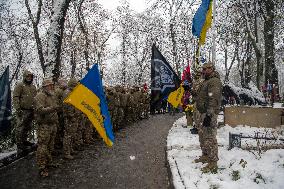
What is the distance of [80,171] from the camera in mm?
8742

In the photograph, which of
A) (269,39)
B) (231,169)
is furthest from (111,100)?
(269,39)

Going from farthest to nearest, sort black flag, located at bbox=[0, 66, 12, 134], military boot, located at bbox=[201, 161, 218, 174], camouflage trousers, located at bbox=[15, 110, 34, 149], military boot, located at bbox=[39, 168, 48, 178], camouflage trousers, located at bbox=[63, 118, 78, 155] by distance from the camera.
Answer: camouflage trousers, located at bbox=[15, 110, 34, 149], camouflage trousers, located at bbox=[63, 118, 78, 155], black flag, located at bbox=[0, 66, 12, 134], military boot, located at bbox=[39, 168, 48, 178], military boot, located at bbox=[201, 161, 218, 174]

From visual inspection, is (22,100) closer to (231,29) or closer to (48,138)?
(48,138)

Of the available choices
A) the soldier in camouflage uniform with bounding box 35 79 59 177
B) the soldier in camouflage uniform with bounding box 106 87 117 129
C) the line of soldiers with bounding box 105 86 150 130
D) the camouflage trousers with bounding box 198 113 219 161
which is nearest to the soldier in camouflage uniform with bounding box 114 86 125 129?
the line of soldiers with bounding box 105 86 150 130

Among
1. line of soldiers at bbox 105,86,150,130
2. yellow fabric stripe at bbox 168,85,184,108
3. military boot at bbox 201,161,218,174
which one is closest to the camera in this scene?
military boot at bbox 201,161,218,174

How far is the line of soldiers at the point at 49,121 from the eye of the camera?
8.62 m

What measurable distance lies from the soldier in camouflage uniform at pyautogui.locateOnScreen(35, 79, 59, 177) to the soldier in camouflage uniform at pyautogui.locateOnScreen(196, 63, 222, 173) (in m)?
3.30

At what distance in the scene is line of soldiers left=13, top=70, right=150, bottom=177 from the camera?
28.3ft

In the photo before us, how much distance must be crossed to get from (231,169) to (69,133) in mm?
4603

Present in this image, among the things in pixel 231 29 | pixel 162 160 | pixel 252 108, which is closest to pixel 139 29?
pixel 231 29

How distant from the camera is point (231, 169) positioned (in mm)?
7566

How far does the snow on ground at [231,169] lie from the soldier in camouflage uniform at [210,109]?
0.28 meters

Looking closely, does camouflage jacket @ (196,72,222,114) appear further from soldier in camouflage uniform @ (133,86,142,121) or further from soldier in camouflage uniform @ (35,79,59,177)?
soldier in camouflage uniform @ (133,86,142,121)

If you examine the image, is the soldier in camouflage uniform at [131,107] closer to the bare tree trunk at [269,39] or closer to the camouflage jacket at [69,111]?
the bare tree trunk at [269,39]
